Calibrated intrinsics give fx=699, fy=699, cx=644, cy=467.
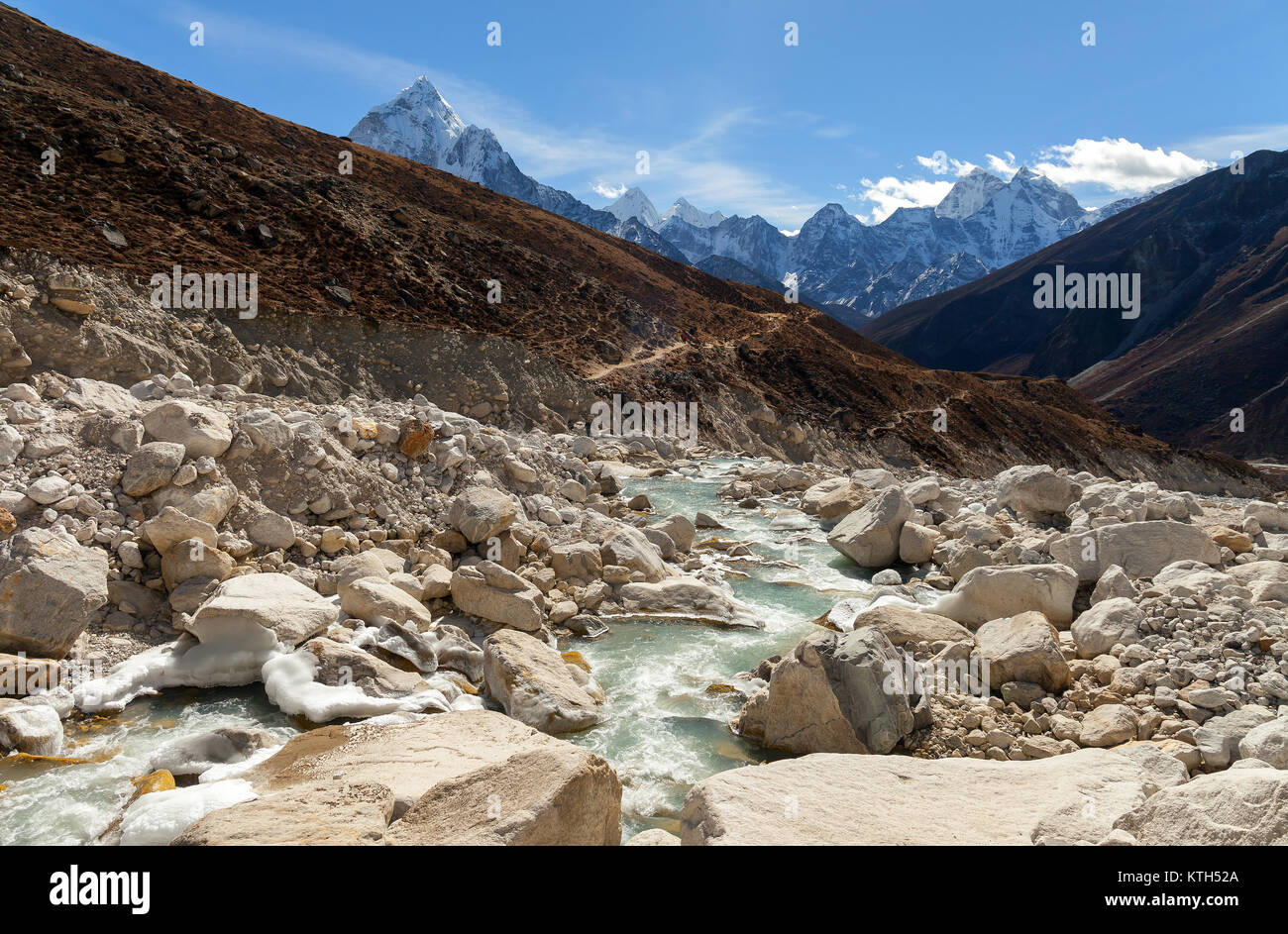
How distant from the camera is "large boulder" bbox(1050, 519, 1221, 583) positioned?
397 inches

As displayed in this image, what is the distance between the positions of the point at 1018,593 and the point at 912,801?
5.53 meters

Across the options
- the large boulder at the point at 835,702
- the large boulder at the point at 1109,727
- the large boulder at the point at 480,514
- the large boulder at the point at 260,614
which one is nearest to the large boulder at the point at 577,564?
the large boulder at the point at 480,514

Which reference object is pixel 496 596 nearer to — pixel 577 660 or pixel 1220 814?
pixel 577 660

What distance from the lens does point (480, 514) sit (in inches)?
432

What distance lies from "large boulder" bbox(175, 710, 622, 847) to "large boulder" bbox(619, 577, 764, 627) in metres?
4.98

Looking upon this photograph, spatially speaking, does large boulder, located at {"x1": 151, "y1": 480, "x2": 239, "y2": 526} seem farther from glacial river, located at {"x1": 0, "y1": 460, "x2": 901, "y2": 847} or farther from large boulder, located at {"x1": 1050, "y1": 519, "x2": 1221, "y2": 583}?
large boulder, located at {"x1": 1050, "y1": 519, "x2": 1221, "y2": 583}

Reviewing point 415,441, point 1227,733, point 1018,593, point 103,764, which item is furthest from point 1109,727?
point 415,441

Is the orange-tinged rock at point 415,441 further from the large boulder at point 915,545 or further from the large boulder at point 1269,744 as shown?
the large boulder at point 1269,744

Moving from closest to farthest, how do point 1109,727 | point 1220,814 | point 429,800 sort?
point 1220,814 → point 429,800 → point 1109,727

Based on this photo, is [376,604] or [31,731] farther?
[376,604]

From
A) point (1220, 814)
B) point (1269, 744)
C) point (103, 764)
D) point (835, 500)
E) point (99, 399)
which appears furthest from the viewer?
point (835, 500)

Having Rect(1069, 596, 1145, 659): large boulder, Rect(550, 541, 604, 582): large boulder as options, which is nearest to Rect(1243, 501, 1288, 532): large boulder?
Rect(1069, 596, 1145, 659): large boulder

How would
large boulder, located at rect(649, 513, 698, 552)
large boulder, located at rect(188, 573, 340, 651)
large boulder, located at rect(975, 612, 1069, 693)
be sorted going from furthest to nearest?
large boulder, located at rect(649, 513, 698, 552), large boulder, located at rect(975, 612, 1069, 693), large boulder, located at rect(188, 573, 340, 651)

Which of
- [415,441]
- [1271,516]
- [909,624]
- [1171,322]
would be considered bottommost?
[909,624]
